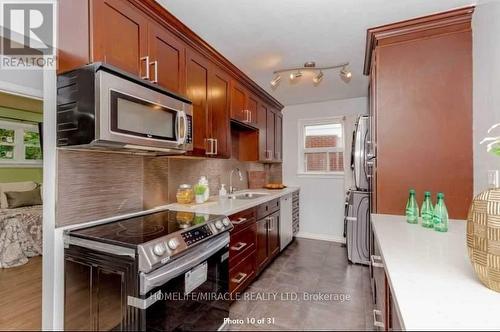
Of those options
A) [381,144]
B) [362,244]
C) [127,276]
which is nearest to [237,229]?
[127,276]

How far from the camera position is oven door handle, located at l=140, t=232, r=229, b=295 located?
3.37 ft

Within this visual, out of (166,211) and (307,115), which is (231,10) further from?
(307,115)

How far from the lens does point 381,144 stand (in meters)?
1.84

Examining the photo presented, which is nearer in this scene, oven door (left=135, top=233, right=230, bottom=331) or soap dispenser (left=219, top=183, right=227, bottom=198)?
oven door (left=135, top=233, right=230, bottom=331)

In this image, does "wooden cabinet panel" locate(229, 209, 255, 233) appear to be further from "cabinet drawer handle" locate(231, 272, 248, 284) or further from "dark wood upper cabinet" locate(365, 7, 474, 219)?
"dark wood upper cabinet" locate(365, 7, 474, 219)

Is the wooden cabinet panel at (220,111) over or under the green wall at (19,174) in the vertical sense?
over

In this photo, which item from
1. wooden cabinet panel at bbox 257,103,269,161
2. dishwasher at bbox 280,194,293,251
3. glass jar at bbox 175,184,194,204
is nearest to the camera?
glass jar at bbox 175,184,194,204

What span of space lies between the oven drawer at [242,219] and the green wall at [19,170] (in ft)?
11.7

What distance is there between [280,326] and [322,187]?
8.50 ft

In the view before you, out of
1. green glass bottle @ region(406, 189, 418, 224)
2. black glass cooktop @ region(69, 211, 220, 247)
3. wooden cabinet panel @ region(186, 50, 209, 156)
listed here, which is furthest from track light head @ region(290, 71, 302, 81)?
black glass cooktop @ region(69, 211, 220, 247)

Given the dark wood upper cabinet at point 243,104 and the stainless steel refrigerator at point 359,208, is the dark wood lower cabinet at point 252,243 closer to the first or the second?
the stainless steel refrigerator at point 359,208

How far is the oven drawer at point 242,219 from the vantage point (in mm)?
1930

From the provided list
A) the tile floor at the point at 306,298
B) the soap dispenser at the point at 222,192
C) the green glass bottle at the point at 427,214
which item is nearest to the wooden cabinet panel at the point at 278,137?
the soap dispenser at the point at 222,192

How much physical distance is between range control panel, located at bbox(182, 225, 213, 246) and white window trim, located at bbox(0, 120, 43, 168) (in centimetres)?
389
